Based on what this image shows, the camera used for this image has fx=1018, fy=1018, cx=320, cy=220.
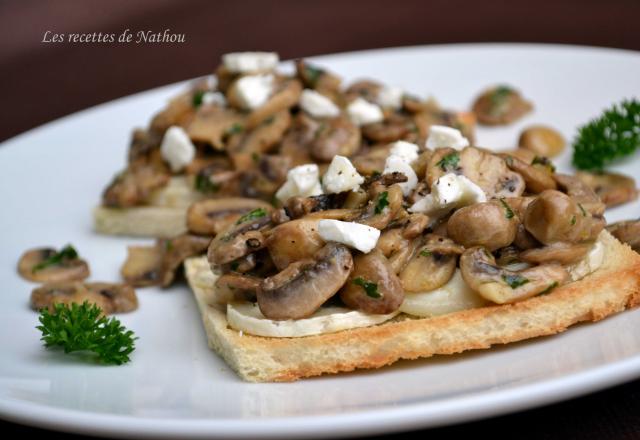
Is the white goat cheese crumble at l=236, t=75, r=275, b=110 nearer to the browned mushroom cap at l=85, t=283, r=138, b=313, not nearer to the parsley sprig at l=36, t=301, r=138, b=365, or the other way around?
the browned mushroom cap at l=85, t=283, r=138, b=313

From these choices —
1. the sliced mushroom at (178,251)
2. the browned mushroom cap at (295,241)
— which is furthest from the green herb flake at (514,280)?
the sliced mushroom at (178,251)

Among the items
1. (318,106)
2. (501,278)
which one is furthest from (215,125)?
(501,278)

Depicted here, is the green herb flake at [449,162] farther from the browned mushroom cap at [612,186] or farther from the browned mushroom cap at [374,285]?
the browned mushroom cap at [612,186]

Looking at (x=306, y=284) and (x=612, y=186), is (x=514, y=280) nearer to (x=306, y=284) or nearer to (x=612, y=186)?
(x=306, y=284)

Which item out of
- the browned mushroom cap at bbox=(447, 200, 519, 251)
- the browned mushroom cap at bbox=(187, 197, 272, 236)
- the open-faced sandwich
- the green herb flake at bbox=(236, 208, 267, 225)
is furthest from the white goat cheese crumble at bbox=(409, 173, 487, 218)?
the open-faced sandwich

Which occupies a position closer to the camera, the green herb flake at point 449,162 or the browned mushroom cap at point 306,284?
the browned mushroom cap at point 306,284

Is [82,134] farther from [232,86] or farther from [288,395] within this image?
[288,395]
